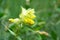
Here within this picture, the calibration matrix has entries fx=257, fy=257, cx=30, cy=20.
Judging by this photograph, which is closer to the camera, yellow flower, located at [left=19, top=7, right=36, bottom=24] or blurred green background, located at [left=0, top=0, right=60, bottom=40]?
yellow flower, located at [left=19, top=7, right=36, bottom=24]

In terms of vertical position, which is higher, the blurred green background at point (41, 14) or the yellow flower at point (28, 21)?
the blurred green background at point (41, 14)

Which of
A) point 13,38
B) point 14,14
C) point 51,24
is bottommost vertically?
point 13,38

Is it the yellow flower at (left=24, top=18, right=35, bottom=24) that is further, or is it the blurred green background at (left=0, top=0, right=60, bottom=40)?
the blurred green background at (left=0, top=0, right=60, bottom=40)

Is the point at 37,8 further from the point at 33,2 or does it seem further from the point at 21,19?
the point at 21,19

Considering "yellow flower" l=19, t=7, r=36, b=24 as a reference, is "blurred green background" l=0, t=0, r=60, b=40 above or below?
above

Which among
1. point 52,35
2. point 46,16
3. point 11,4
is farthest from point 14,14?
point 46,16

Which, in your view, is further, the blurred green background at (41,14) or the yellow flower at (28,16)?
the blurred green background at (41,14)

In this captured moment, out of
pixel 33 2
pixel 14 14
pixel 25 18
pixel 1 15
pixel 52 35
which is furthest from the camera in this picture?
pixel 33 2

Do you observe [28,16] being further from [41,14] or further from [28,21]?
[41,14]

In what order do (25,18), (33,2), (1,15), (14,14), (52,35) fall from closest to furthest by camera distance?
(25,18)
(14,14)
(1,15)
(52,35)
(33,2)

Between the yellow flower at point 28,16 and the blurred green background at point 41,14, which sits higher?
the blurred green background at point 41,14

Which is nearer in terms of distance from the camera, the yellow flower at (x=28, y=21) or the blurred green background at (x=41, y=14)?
the yellow flower at (x=28, y=21)
